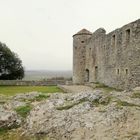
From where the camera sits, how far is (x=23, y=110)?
7.12 m

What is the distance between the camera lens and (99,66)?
3622 cm

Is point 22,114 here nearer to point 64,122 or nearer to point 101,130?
point 64,122

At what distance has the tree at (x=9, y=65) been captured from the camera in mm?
55750

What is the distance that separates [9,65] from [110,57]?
29041mm

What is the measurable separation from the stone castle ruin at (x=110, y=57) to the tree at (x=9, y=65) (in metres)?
15.4

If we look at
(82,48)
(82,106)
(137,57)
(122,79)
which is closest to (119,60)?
(122,79)

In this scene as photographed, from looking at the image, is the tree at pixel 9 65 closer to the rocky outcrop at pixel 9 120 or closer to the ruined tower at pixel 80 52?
the ruined tower at pixel 80 52

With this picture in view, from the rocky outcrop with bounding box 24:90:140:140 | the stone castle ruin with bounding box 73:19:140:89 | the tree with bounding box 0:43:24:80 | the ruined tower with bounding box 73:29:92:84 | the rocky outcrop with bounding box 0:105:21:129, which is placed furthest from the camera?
the tree with bounding box 0:43:24:80

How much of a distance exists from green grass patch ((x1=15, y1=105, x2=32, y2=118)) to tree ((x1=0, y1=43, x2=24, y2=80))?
49116mm

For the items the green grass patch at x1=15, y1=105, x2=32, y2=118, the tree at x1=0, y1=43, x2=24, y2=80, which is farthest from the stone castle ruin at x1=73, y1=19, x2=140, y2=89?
the green grass patch at x1=15, y1=105, x2=32, y2=118

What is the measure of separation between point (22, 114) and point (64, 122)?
1.11 meters

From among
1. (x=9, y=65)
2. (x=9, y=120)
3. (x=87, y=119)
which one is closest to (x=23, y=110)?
(x=9, y=120)

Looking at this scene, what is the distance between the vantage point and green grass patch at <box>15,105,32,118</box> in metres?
6.94

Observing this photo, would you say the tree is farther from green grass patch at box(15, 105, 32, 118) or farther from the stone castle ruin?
green grass patch at box(15, 105, 32, 118)
